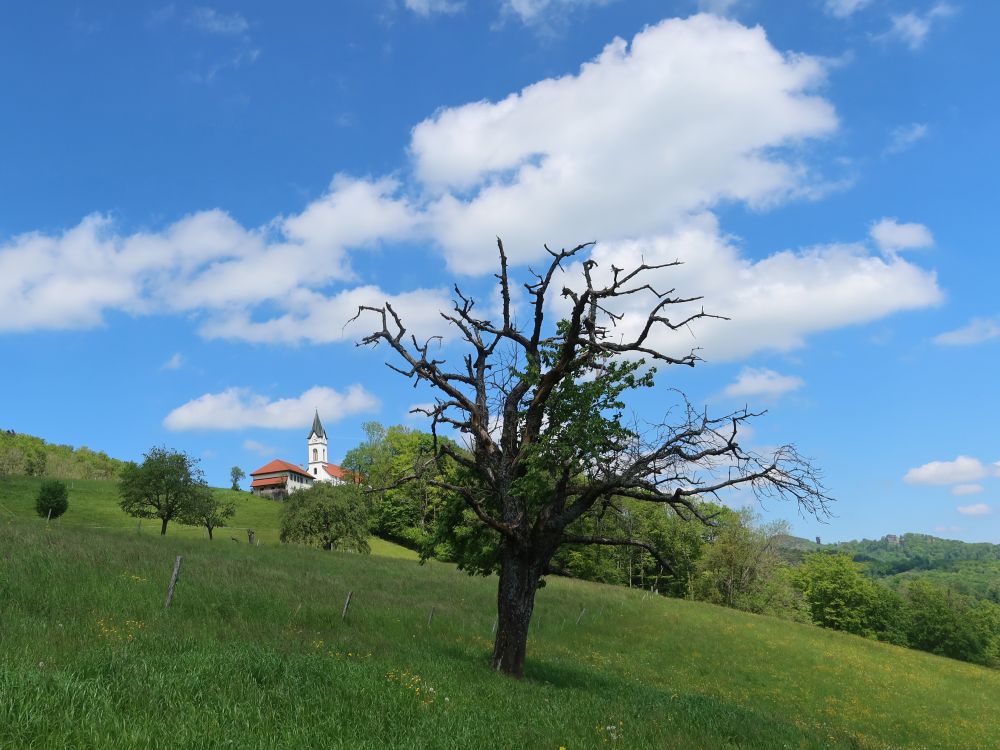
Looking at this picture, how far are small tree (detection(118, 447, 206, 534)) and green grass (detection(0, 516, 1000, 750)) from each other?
18.4 meters

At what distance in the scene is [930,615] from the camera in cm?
8450

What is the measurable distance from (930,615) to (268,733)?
101m

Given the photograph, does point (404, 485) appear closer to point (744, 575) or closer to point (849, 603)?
point (744, 575)

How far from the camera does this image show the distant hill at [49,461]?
372 ft

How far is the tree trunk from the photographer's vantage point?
1609 cm

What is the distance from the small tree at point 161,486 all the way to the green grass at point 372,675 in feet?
60.4

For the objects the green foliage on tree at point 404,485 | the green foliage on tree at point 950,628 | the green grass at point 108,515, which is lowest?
the green foliage on tree at point 950,628

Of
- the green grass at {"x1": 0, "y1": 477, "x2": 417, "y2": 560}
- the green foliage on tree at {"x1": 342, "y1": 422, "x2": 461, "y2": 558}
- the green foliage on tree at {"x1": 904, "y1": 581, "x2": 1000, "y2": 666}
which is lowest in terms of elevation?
the green foliage on tree at {"x1": 904, "y1": 581, "x2": 1000, "y2": 666}

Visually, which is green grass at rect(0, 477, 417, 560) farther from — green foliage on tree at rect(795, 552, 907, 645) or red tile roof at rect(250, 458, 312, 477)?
red tile roof at rect(250, 458, 312, 477)

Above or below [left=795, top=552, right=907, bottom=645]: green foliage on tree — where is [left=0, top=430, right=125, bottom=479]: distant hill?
above

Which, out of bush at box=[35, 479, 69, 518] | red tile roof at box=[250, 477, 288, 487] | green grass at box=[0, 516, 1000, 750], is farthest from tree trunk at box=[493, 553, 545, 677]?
red tile roof at box=[250, 477, 288, 487]

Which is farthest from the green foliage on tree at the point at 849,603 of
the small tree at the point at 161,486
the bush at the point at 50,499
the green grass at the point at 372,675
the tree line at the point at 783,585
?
the bush at the point at 50,499

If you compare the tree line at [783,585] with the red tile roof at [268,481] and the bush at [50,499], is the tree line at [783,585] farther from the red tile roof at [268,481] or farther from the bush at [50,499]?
the red tile roof at [268,481]

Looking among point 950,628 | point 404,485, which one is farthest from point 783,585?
point 404,485
